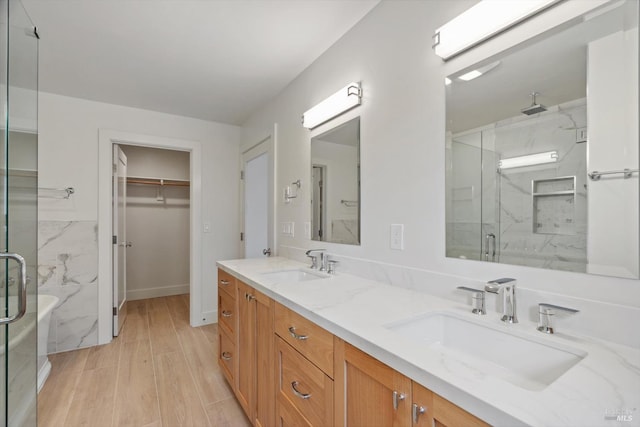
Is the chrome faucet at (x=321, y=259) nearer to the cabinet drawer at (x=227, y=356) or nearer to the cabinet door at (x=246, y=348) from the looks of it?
the cabinet door at (x=246, y=348)

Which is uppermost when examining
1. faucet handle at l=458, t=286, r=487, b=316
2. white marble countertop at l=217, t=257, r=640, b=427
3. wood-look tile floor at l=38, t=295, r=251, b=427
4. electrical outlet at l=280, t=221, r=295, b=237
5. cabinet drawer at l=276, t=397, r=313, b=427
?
electrical outlet at l=280, t=221, r=295, b=237

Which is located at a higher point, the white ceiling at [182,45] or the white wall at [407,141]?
the white ceiling at [182,45]

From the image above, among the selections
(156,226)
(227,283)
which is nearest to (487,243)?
(227,283)

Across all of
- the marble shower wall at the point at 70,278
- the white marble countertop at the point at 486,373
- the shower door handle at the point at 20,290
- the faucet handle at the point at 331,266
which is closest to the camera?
the white marble countertop at the point at 486,373

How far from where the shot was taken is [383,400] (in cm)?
74

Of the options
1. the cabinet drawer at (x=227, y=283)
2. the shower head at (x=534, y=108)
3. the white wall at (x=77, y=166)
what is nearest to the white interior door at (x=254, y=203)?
the white wall at (x=77, y=166)

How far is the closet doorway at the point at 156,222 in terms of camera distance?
4.27 metres

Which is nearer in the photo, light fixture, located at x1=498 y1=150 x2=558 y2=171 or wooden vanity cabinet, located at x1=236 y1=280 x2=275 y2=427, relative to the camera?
light fixture, located at x1=498 y1=150 x2=558 y2=171

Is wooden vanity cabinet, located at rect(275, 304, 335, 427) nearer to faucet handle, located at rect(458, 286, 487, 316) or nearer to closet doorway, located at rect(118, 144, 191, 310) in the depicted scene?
faucet handle, located at rect(458, 286, 487, 316)

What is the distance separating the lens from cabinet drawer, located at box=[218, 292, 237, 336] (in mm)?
1852

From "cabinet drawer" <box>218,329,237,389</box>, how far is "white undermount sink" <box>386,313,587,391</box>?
4.28 feet

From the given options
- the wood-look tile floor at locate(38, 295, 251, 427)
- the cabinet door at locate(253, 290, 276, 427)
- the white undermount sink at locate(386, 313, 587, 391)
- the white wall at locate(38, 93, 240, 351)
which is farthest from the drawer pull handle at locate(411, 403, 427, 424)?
the white wall at locate(38, 93, 240, 351)

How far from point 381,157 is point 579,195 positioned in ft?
2.76

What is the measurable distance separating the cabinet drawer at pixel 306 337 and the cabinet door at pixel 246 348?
0.36 metres
